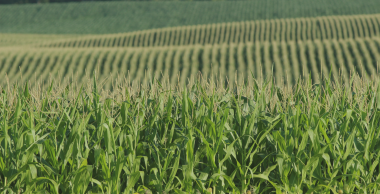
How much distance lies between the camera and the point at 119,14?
41.8 metres

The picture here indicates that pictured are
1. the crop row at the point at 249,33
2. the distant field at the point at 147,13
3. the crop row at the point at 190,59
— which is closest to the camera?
the crop row at the point at 190,59

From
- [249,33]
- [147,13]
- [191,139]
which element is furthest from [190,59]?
[147,13]

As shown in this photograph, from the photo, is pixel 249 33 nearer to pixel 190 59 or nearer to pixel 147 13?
pixel 190 59

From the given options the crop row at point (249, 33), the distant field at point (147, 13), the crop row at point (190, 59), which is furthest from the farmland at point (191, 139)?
the distant field at point (147, 13)

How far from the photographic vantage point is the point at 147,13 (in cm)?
4169

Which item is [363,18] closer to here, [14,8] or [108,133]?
[108,133]

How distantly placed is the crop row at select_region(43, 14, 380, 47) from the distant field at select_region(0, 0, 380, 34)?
12141mm

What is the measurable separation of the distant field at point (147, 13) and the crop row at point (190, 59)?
20.6m

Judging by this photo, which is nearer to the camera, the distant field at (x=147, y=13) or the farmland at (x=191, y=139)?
the farmland at (x=191, y=139)

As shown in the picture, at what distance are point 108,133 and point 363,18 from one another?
24.3 metres

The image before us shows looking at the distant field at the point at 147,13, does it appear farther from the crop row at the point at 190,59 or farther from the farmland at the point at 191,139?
the farmland at the point at 191,139

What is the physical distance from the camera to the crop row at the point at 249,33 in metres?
21.2

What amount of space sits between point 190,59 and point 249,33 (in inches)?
344

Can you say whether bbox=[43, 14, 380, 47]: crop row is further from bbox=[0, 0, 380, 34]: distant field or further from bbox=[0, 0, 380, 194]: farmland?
bbox=[0, 0, 380, 194]: farmland
